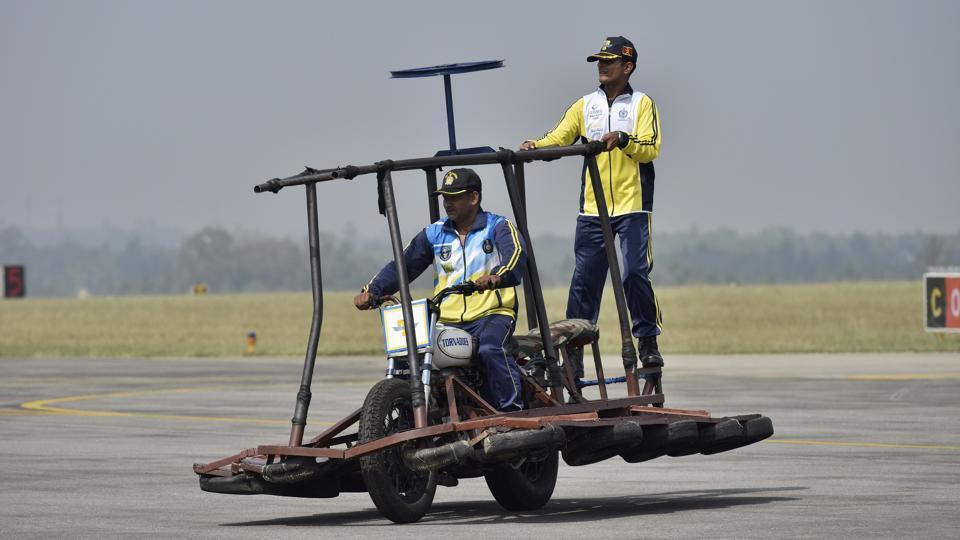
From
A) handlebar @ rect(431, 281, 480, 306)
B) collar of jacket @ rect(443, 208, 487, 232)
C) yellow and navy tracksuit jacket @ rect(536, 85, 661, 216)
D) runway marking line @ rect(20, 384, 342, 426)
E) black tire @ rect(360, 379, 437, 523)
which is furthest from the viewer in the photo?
runway marking line @ rect(20, 384, 342, 426)

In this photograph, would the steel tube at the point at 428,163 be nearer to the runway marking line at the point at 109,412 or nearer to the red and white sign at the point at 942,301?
the runway marking line at the point at 109,412

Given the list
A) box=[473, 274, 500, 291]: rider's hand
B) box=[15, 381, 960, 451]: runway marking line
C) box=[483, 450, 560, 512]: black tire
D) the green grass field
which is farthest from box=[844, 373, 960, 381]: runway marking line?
box=[473, 274, 500, 291]: rider's hand

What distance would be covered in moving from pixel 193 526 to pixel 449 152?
305cm

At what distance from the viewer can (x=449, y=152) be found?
12.7 metres

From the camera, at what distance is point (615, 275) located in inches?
494

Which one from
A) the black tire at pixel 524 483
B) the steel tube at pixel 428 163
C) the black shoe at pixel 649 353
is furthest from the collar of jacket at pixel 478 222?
the black shoe at pixel 649 353

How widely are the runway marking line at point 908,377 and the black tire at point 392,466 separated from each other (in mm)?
18168

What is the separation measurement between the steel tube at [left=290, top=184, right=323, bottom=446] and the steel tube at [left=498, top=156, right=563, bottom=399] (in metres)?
1.28

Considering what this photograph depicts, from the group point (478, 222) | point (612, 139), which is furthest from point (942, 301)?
point (478, 222)

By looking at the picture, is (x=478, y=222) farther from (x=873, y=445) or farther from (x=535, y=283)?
(x=873, y=445)

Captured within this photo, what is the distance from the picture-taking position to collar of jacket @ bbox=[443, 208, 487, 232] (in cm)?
1241

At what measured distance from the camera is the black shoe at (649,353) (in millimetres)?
13867

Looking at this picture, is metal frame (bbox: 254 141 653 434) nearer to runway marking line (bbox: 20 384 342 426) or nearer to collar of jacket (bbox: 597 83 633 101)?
collar of jacket (bbox: 597 83 633 101)

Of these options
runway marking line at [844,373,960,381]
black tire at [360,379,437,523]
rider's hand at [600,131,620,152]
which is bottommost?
runway marking line at [844,373,960,381]
